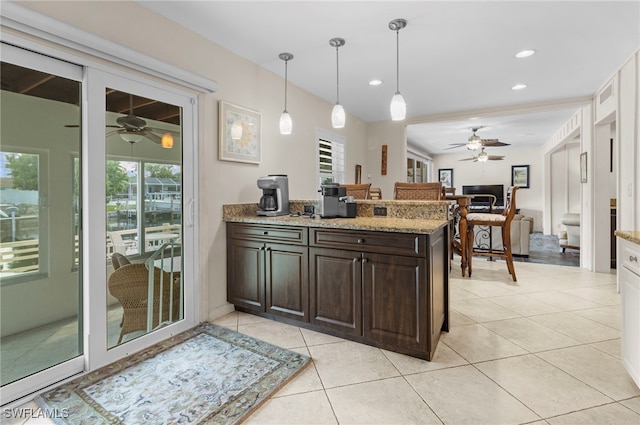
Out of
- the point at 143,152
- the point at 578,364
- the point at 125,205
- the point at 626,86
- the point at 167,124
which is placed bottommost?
the point at 578,364

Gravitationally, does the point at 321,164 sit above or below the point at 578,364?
above

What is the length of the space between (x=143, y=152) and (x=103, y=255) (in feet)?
2.62

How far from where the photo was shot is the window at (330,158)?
461 centimetres

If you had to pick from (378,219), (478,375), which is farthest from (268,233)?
(478,375)

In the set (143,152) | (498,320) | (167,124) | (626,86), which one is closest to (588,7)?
(626,86)

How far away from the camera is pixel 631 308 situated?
1.74m

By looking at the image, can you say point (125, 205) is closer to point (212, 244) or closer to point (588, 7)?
point (212, 244)

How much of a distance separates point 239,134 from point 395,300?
82.8 inches

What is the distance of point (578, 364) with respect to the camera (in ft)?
6.73

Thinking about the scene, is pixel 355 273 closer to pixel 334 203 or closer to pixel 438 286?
pixel 438 286

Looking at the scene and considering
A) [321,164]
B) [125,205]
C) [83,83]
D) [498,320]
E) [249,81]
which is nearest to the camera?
[83,83]

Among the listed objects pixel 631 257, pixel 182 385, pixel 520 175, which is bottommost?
pixel 182 385

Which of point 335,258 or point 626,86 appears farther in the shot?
point 626,86

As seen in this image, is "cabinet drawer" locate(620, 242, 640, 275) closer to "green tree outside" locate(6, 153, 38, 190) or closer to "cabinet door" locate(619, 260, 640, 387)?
"cabinet door" locate(619, 260, 640, 387)
